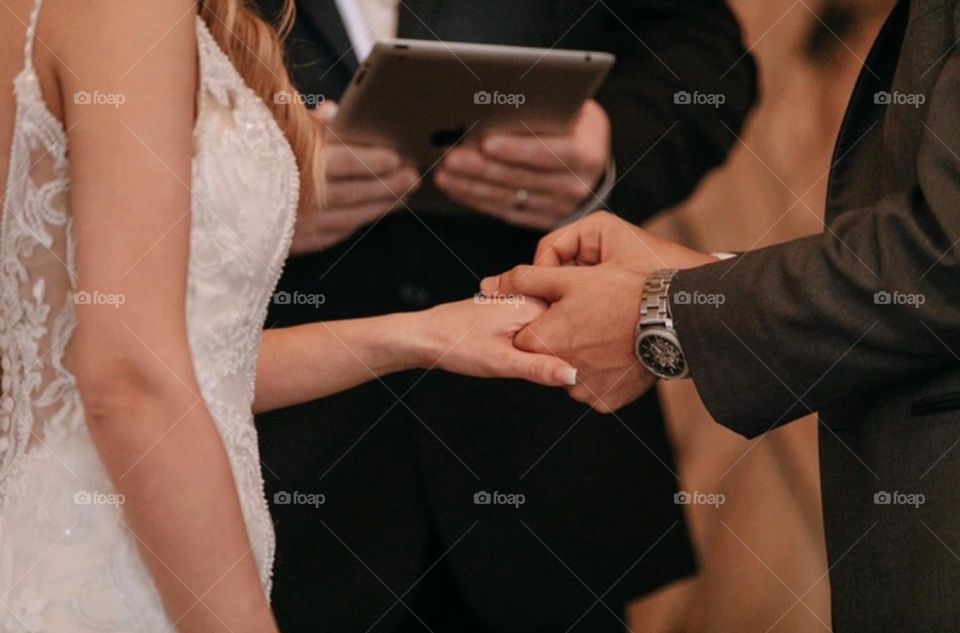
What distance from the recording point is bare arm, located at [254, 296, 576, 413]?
1.24 m

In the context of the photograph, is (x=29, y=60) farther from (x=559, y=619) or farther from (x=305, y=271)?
(x=559, y=619)

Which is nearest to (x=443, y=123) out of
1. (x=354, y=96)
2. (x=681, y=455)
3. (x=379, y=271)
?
(x=354, y=96)

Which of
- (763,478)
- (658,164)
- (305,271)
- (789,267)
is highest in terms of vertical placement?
(789,267)

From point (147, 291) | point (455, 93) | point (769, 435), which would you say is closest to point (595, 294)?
point (455, 93)

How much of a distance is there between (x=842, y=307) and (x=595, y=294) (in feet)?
1.03

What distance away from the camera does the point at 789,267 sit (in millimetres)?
970

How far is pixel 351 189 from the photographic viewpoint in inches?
50.2

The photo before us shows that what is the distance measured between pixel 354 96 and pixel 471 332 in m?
0.28

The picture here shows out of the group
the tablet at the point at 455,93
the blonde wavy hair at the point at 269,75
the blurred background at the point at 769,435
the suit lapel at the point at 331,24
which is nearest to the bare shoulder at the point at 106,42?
the blonde wavy hair at the point at 269,75

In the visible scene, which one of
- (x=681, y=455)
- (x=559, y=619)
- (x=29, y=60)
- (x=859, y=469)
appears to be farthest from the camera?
(x=681, y=455)

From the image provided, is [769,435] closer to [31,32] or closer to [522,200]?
[522,200]

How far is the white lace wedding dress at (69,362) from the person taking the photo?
2.79 feet

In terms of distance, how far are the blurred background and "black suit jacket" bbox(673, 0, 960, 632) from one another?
72 cm

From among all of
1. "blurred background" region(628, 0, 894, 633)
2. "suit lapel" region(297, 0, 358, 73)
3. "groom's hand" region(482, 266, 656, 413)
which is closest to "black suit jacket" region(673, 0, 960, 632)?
"groom's hand" region(482, 266, 656, 413)
